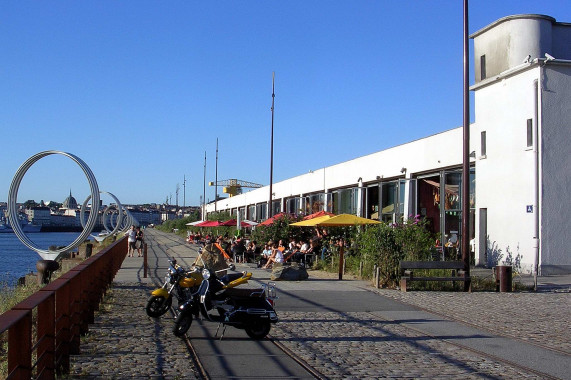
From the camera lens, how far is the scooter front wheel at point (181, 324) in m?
9.79

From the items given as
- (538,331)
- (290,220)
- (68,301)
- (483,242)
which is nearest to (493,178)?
(483,242)

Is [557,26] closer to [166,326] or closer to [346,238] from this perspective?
[346,238]

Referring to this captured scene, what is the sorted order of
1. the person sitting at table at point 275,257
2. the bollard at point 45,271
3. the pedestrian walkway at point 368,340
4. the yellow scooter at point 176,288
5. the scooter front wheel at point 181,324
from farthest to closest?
the person sitting at table at point 275,257 → the bollard at point 45,271 → the yellow scooter at point 176,288 → the scooter front wheel at point 181,324 → the pedestrian walkway at point 368,340

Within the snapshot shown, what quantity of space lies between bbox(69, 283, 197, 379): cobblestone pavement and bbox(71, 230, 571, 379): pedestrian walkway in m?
0.01

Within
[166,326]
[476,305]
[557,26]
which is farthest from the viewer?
[557,26]

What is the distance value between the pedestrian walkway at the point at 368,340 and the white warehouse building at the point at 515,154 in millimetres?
6820

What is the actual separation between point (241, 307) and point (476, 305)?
6767 mm

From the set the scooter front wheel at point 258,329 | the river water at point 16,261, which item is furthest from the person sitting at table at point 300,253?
the scooter front wheel at point 258,329

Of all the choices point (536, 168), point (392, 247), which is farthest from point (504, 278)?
point (536, 168)

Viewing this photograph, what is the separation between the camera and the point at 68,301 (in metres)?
7.73

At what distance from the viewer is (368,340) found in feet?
32.9

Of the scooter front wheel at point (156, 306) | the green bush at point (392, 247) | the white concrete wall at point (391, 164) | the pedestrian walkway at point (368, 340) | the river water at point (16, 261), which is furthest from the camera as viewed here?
the white concrete wall at point (391, 164)

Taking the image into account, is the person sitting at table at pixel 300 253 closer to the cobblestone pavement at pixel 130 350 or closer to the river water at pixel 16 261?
the river water at pixel 16 261

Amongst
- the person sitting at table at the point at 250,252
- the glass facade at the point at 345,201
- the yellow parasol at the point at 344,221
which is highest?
the glass facade at the point at 345,201
